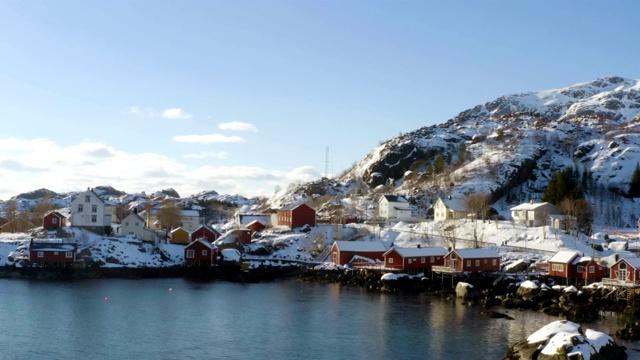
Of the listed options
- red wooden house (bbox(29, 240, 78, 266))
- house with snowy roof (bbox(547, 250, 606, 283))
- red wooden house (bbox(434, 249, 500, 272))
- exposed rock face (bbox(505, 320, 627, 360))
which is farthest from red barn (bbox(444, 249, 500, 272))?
red wooden house (bbox(29, 240, 78, 266))

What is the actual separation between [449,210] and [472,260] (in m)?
31.2

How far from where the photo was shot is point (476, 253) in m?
67.6

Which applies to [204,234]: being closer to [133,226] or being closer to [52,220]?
[133,226]

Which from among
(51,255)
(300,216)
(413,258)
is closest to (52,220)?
(51,255)

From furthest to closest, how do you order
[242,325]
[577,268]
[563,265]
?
[563,265] → [577,268] → [242,325]

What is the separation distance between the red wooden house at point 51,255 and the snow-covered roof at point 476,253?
44022mm

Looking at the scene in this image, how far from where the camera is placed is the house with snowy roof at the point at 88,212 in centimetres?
8144

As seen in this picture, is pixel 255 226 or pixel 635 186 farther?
pixel 635 186

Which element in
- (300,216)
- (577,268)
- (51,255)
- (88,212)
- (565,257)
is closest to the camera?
(577,268)

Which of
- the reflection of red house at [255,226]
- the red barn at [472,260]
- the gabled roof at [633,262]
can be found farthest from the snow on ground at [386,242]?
the gabled roof at [633,262]

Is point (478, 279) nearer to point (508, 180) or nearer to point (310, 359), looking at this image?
point (310, 359)

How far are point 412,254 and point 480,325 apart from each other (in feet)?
86.3

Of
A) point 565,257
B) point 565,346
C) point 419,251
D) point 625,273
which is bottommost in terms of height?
point 565,346

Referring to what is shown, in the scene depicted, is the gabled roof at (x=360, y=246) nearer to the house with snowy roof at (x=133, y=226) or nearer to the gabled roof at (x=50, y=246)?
the house with snowy roof at (x=133, y=226)
